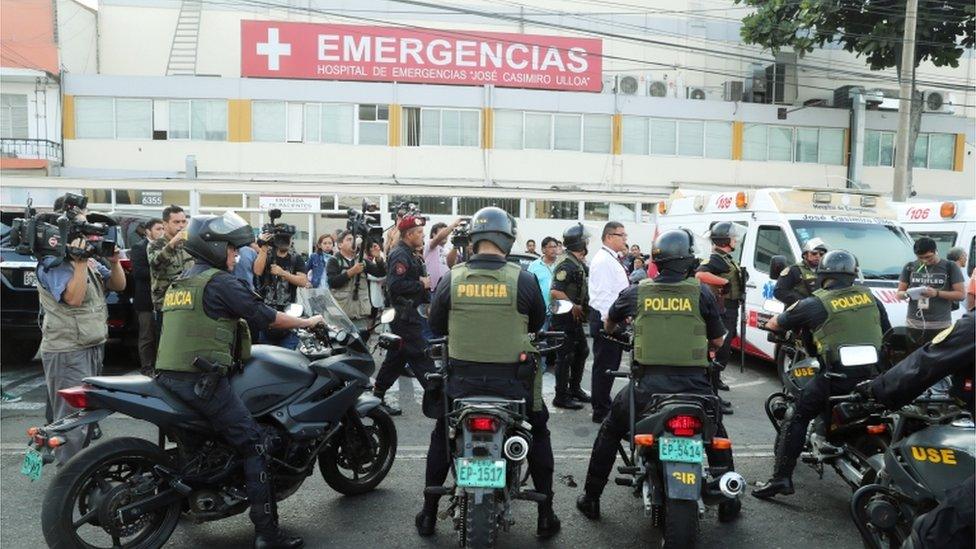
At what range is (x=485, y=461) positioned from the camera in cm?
392

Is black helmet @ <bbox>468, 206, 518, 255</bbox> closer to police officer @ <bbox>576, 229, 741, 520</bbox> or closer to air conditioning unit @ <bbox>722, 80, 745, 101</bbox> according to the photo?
police officer @ <bbox>576, 229, 741, 520</bbox>

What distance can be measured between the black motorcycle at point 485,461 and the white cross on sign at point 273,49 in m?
27.6

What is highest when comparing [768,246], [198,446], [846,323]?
[768,246]

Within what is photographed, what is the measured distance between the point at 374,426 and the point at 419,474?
704 mm

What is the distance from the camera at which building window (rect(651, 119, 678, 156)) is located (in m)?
31.0

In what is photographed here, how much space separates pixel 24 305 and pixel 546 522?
21.8 feet

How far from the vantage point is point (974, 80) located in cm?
3553

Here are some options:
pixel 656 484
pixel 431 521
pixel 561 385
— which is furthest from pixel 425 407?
pixel 561 385

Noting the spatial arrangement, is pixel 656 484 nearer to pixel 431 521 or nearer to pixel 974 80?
pixel 431 521

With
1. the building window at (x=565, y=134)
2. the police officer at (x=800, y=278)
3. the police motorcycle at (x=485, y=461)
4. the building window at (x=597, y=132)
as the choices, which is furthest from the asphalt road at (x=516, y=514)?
the building window at (x=597, y=132)

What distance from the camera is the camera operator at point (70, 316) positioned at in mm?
5375

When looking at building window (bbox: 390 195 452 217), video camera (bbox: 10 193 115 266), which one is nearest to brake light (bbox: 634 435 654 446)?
video camera (bbox: 10 193 115 266)

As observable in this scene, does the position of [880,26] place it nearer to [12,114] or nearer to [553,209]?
[553,209]

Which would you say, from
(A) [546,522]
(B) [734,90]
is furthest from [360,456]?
(B) [734,90]
